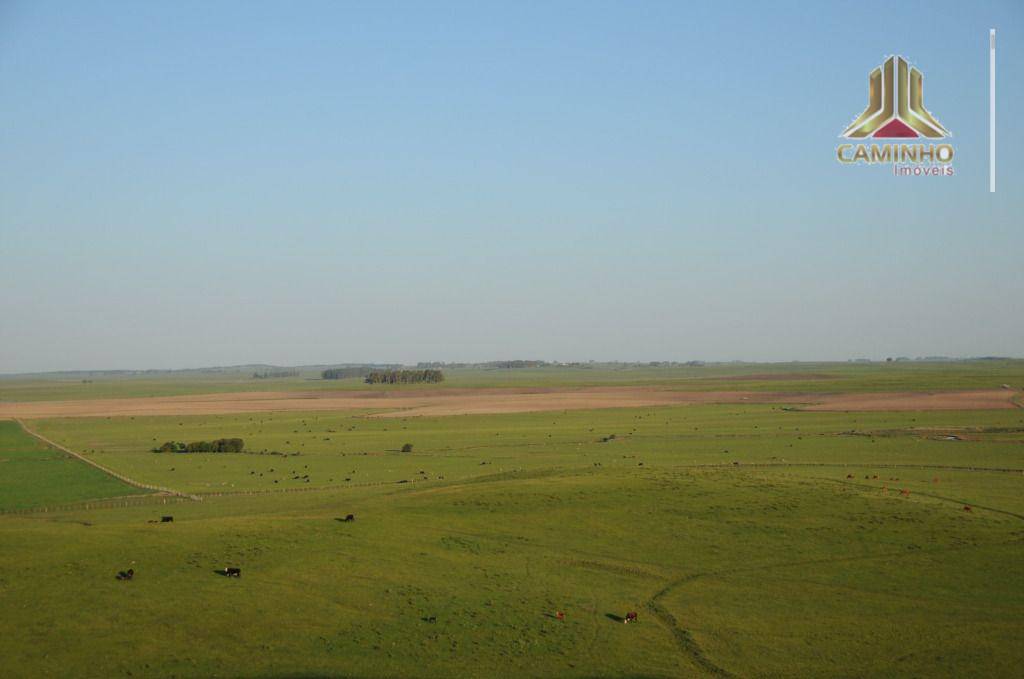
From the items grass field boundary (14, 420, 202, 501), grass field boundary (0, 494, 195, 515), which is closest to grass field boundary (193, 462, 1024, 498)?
grass field boundary (14, 420, 202, 501)

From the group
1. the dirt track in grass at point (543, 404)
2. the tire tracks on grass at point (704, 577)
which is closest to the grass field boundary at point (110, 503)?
the tire tracks on grass at point (704, 577)

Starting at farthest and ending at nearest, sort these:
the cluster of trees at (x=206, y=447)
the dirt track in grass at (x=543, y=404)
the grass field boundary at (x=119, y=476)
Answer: the dirt track in grass at (x=543, y=404) < the cluster of trees at (x=206, y=447) < the grass field boundary at (x=119, y=476)

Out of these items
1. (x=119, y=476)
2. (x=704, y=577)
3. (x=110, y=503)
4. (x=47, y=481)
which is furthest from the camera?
(x=119, y=476)

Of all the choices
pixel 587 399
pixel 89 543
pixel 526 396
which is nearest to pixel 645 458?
pixel 89 543

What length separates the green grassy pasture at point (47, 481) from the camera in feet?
205

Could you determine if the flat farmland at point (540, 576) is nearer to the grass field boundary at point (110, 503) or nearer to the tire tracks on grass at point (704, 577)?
the tire tracks on grass at point (704, 577)

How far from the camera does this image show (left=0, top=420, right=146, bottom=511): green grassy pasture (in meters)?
62.3

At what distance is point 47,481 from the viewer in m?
70.9

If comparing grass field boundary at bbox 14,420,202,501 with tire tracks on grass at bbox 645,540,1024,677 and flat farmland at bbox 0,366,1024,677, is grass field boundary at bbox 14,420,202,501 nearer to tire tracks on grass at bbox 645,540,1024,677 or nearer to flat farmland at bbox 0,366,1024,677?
flat farmland at bbox 0,366,1024,677

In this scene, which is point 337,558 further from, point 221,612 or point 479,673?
point 479,673

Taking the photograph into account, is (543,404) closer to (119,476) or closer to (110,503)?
(119,476)

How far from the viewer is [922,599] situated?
1384 inches

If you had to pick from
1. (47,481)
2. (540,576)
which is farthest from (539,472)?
(47,481)

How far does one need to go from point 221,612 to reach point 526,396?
6473 inches
